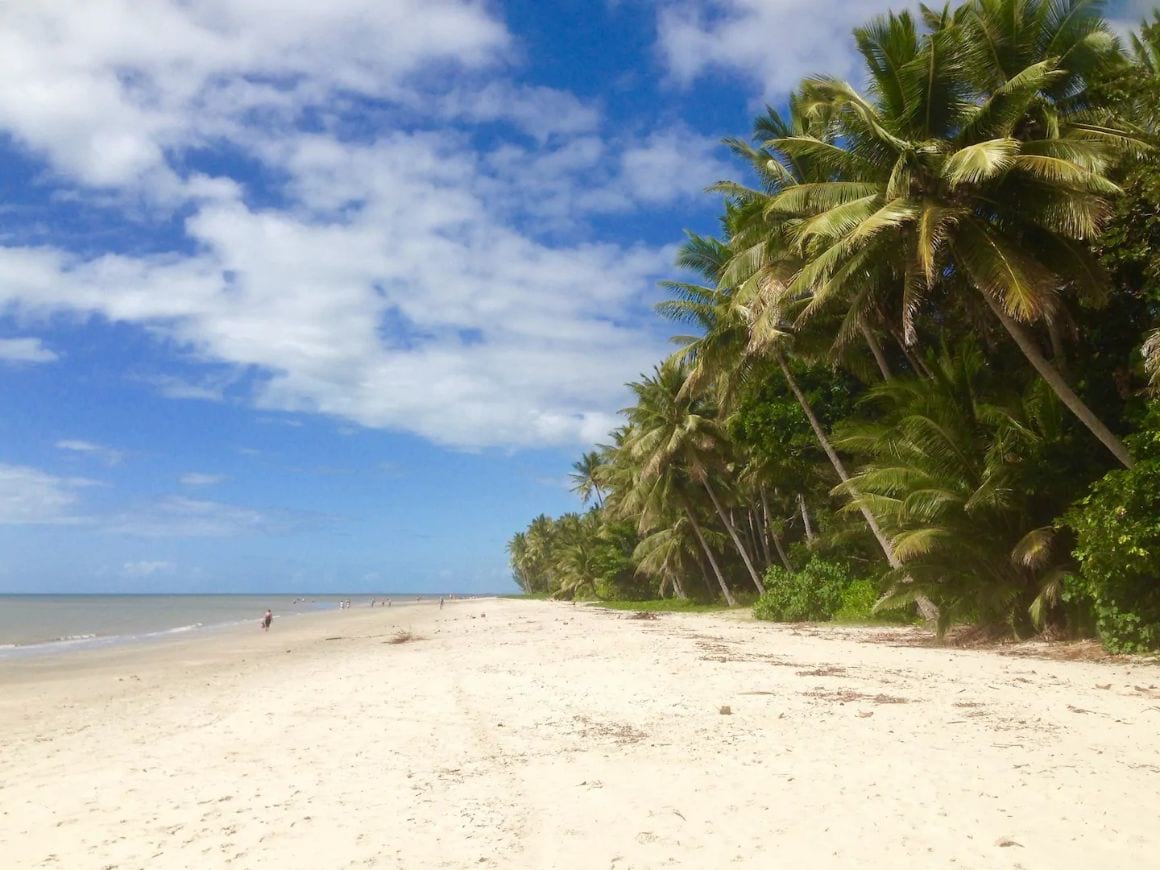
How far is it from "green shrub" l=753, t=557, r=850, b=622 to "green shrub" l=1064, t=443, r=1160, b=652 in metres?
10.8

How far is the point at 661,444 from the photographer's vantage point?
103 ft

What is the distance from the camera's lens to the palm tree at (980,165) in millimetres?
10938

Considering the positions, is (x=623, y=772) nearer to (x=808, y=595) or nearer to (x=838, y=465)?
(x=838, y=465)

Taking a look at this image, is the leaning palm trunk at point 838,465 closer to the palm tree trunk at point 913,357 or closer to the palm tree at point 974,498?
the palm tree at point 974,498

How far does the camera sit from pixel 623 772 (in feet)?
18.9

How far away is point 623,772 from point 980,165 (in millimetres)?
9776

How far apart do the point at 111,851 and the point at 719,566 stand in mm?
36122

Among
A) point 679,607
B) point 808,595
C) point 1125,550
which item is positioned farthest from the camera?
point 679,607

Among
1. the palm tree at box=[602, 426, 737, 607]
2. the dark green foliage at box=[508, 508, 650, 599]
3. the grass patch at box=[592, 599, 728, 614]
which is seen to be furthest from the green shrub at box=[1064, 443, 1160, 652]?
the dark green foliage at box=[508, 508, 650, 599]

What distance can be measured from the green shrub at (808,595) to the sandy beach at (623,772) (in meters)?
10.5

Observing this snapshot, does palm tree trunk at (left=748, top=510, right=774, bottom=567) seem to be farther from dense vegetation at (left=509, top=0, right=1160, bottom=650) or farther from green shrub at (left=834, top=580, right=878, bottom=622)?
dense vegetation at (left=509, top=0, right=1160, bottom=650)

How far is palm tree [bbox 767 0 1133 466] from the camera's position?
10.9 metres

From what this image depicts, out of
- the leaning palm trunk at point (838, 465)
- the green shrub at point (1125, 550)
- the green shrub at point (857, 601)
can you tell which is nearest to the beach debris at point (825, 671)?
the green shrub at point (1125, 550)

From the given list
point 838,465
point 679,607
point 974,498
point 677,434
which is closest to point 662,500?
point 677,434
